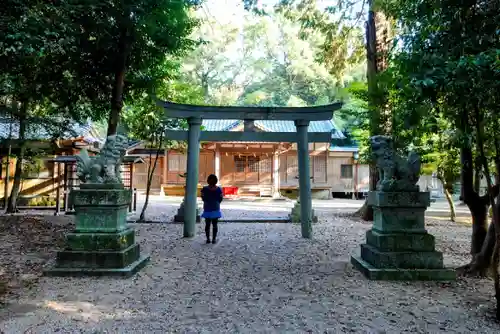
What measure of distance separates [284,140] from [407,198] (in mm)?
4548

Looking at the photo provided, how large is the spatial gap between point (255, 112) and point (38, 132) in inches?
358

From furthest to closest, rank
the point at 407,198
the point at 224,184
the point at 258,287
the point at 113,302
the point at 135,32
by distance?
the point at 224,184 < the point at 135,32 < the point at 407,198 < the point at 258,287 < the point at 113,302

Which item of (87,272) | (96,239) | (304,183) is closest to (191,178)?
(304,183)

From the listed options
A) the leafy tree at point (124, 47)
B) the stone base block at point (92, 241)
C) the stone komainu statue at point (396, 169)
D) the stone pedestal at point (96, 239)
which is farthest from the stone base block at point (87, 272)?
the leafy tree at point (124, 47)

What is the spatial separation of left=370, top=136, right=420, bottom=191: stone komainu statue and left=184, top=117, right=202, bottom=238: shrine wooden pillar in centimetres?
471

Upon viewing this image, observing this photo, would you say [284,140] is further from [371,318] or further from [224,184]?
[224,184]

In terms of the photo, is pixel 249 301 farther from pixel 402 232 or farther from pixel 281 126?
pixel 281 126

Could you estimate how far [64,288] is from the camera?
4.46m

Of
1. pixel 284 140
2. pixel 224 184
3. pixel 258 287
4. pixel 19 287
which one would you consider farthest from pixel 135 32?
pixel 224 184

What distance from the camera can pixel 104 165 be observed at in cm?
541

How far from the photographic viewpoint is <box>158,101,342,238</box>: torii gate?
871cm

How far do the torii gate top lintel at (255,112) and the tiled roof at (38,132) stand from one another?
5201 mm

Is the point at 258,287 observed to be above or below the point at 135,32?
below

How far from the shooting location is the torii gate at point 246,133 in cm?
871
